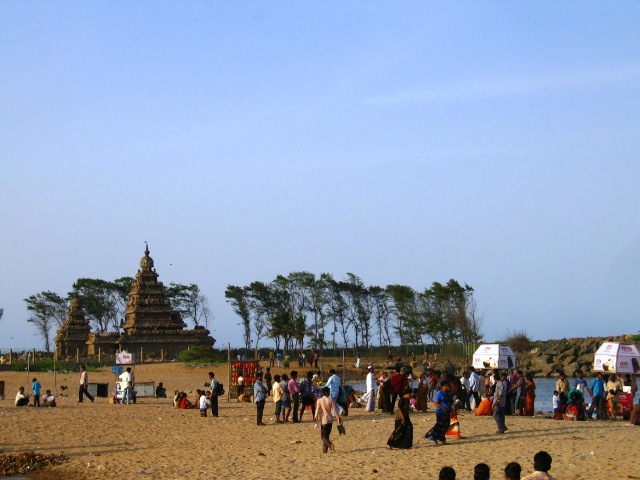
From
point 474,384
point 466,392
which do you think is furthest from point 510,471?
point 466,392

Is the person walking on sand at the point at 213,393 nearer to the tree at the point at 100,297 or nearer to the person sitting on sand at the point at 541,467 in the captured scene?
the person sitting on sand at the point at 541,467

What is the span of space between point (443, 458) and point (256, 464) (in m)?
3.46

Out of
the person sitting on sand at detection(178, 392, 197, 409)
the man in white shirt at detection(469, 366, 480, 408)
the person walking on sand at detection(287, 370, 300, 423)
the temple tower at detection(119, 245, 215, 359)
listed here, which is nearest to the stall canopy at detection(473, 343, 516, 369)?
the man in white shirt at detection(469, 366, 480, 408)

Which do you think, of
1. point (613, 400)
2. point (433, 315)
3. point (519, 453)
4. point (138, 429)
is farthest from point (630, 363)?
point (433, 315)

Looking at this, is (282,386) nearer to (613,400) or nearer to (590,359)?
(613,400)

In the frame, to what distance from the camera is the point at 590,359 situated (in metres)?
64.2

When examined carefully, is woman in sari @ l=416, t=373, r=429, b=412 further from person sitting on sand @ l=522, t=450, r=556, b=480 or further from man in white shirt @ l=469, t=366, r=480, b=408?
person sitting on sand @ l=522, t=450, r=556, b=480

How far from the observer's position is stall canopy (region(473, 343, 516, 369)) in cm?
2788

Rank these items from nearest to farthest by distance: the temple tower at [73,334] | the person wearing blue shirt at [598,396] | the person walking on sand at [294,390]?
the person walking on sand at [294,390], the person wearing blue shirt at [598,396], the temple tower at [73,334]

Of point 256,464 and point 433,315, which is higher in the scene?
point 433,315

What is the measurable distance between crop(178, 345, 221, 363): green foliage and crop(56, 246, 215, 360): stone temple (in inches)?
139

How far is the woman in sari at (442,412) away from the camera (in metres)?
17.3

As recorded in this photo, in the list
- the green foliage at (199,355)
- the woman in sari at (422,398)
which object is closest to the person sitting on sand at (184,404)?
the woman in sari at (422,398)

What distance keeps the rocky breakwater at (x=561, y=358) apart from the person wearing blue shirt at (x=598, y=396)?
3824 cm
